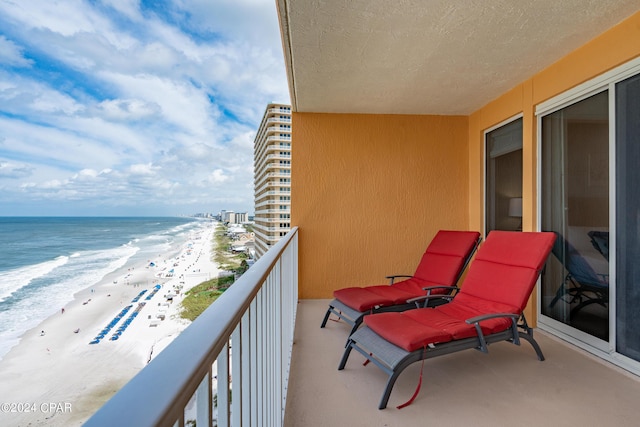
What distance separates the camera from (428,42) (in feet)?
9.17

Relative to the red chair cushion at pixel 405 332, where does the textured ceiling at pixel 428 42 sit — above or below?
above

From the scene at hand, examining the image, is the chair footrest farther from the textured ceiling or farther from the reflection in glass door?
the textured ceiling

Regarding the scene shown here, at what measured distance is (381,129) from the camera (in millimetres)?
4738

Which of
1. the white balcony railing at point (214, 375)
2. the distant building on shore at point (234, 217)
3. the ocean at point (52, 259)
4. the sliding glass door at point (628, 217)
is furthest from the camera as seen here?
the distant building on shore at point (234, 217)

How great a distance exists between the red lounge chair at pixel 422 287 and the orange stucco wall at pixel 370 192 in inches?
29.9

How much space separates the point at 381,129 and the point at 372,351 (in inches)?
127

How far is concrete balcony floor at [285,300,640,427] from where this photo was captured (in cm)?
198

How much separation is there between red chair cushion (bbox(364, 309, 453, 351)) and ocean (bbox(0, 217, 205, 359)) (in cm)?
1616

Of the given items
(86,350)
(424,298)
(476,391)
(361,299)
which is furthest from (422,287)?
(86,350)

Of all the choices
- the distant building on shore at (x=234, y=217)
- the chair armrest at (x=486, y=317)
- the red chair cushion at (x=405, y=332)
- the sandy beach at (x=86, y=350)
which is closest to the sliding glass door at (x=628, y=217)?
the chair armrest at (x=486, y=317)

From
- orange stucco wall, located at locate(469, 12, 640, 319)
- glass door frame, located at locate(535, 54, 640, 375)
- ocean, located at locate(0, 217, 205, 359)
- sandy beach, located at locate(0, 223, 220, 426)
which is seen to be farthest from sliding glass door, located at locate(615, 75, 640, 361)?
ocean, located at locate(0, 217, 205, 359)

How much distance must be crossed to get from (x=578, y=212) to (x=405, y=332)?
1.97m

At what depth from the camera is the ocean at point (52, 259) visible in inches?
619

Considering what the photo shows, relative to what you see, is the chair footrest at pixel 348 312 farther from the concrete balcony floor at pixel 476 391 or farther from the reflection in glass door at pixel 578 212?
the reflection in glass door at pixel 578 212
